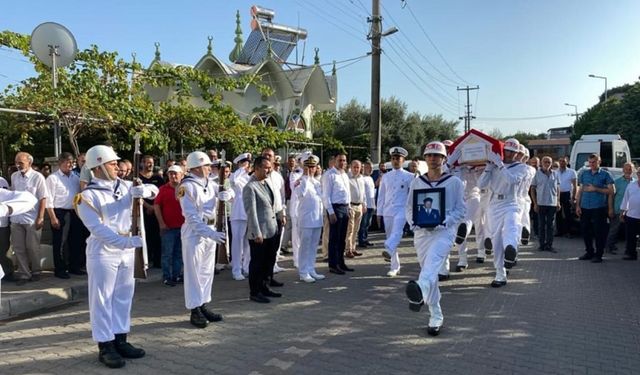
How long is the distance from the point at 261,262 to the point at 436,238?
2.46 metres

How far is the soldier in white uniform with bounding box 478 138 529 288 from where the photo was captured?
26.9 feet

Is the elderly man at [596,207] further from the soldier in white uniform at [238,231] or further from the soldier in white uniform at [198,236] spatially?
the soldier in white uniform at [198,236]

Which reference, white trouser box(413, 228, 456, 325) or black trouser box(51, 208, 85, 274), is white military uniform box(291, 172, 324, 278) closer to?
white trouser box(413, 228, 456, 325)

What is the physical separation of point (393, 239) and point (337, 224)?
174 centimetres

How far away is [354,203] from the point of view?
1102 centimetres

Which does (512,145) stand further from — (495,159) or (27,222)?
(27,222)

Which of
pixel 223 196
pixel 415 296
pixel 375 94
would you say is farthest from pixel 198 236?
pixel 375 94

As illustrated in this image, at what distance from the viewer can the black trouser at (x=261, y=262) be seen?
712 cm

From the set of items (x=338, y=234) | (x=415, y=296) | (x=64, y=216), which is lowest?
(x=415, y=296)

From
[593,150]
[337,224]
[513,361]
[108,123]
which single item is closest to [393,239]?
[337,224]

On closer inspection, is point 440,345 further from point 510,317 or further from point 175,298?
point 175,298

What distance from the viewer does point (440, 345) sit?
5.46 meters

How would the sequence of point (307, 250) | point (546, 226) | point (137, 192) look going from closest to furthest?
point (137, 192) < point (307, 250) < point (546, 226)

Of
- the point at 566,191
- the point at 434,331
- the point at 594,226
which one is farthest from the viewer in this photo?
the point at 566,191
